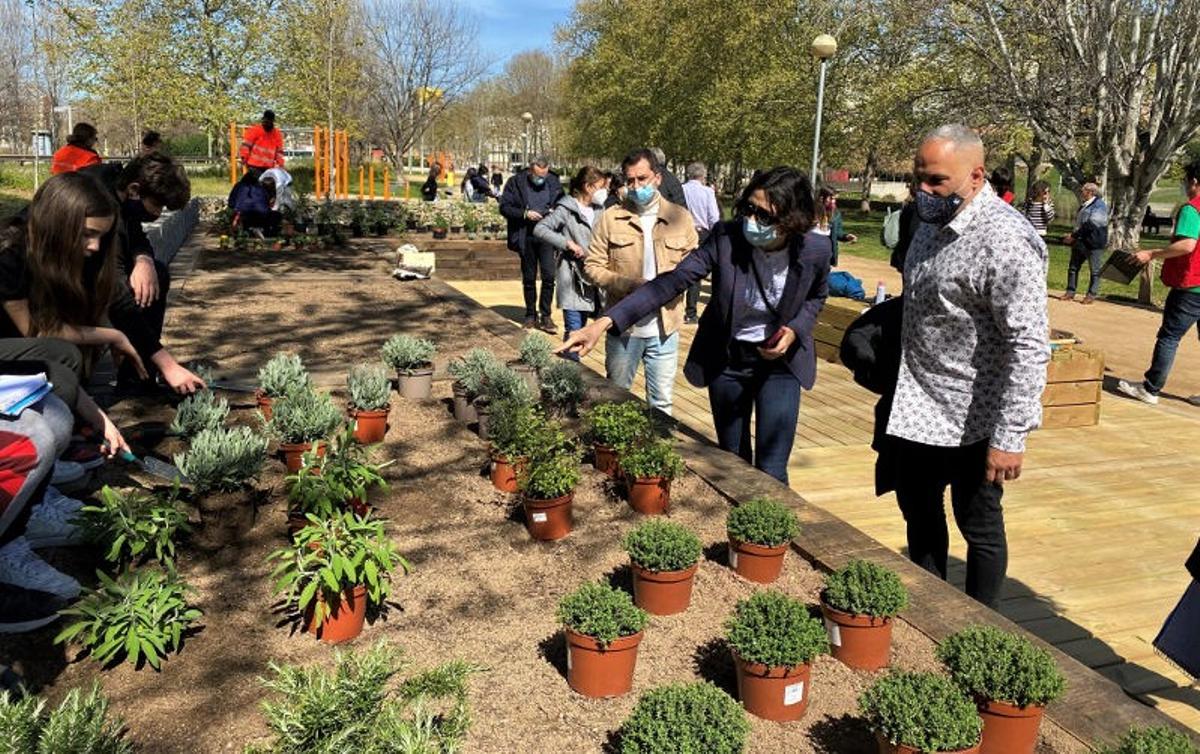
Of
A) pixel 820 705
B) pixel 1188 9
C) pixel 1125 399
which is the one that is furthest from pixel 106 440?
pixel 1188 9

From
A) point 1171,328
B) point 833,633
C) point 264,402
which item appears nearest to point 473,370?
point 264,402

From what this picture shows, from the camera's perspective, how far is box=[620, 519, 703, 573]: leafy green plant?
2.97 metres

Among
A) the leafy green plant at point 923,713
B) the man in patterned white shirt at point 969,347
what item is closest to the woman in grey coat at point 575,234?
the man in patterned white shirt at point 969,347

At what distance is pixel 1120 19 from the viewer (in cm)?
1831

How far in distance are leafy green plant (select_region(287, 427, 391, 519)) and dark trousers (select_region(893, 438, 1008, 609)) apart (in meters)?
2.02

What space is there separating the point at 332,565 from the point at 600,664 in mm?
891

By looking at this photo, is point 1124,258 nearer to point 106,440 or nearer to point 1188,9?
point 106,440

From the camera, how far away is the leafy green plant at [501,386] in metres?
4.44

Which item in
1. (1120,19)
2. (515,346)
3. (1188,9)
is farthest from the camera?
(1120,19)

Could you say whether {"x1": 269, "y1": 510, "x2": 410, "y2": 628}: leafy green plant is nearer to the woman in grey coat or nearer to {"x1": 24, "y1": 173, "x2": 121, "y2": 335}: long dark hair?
{"x1": 24, "y1": 173, "x2": 121, "y2": 335}: long dark hair

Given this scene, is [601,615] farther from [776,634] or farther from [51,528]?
[51,528]

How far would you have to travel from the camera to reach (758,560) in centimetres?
325

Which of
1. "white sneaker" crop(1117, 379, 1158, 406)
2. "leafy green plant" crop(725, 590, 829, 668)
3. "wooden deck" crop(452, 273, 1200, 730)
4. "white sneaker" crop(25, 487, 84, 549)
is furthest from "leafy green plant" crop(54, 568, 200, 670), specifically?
"white sneaker" crop(1117, 379, 1158, 406)

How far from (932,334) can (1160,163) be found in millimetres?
19230
